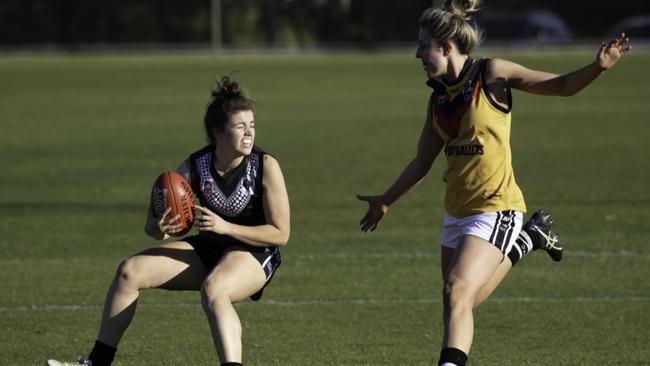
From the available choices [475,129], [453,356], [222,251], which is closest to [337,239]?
[222,251]

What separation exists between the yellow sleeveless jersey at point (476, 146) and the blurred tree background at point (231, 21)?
57002mm

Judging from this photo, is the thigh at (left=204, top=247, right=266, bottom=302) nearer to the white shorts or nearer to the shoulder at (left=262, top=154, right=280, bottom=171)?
the shoulder at (left=262, top=154, right=280, bottom=171)

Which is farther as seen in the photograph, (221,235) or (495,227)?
(221,235)

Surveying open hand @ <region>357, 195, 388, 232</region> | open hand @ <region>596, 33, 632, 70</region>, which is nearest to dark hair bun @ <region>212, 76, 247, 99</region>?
open hand @ <region>357, 195, 388, 232</region>

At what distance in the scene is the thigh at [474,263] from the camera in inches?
240

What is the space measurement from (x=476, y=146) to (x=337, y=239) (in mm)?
6155

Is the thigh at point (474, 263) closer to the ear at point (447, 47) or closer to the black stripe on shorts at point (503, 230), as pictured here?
the black stripe on shorts at point (503, 230)

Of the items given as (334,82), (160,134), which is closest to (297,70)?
(334,82)

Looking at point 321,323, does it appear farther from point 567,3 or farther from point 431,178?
point 567,3

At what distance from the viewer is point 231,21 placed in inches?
2542

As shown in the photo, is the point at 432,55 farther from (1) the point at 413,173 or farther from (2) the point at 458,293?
(2) the point at 458,293

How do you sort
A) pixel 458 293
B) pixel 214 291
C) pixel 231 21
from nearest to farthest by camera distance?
pixel 458 293 < pixel 214 291 < pixel 231 21

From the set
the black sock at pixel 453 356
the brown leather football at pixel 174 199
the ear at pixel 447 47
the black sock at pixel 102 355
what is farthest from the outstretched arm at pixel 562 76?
the black sock at pixel 102 355

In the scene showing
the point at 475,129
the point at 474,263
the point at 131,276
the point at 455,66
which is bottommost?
the point at 131,276
